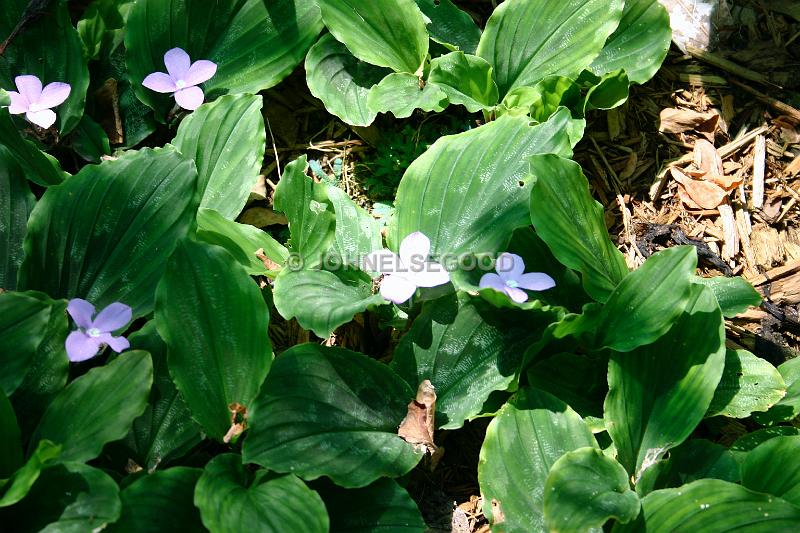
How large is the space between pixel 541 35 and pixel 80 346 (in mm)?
1555

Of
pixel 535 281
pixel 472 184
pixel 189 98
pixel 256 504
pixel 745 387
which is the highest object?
pixel 189 98

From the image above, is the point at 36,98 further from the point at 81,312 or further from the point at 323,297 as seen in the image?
the point at 323,297

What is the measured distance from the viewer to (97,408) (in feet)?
5.20

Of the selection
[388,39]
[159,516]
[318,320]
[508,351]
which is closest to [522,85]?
[388,39]

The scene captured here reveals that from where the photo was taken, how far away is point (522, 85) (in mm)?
2381

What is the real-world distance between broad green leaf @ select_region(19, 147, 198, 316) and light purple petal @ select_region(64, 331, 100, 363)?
142 mm

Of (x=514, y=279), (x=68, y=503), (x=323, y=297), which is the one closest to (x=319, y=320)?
(x=323, y=297)

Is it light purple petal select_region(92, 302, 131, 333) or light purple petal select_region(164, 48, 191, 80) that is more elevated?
light purple petal select_region(164, 48, 191, 80)

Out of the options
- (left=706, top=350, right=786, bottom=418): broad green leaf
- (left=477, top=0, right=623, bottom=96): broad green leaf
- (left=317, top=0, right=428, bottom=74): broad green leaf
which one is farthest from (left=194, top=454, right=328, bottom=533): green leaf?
(left=477, top=0, right=623, bottom=96): broad green leaf

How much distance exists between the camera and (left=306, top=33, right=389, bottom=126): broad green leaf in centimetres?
234

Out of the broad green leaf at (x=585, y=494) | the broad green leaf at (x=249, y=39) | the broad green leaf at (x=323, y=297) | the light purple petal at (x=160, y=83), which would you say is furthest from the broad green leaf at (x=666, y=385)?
the light purple petal at (x=160, y=83)

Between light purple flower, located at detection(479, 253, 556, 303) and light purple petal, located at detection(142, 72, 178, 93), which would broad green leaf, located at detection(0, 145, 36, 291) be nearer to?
light purple petal, located at detection(142, 72, 178, 93)

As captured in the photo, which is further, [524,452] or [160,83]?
[160,83]

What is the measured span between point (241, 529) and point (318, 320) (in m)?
0.46
